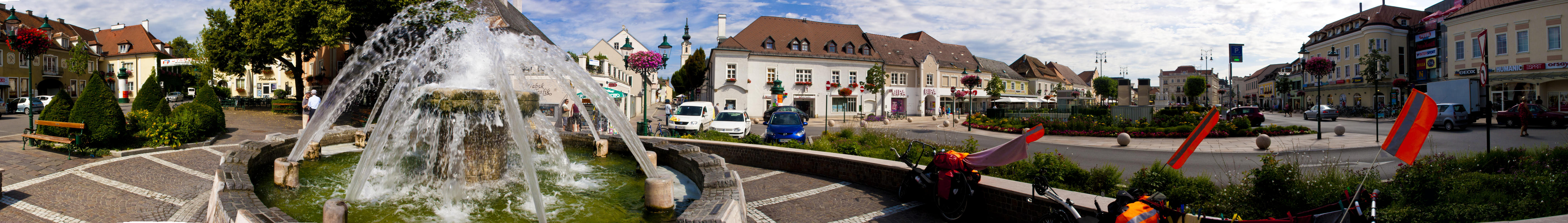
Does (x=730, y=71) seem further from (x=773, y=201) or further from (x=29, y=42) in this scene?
(x=773, y=201)

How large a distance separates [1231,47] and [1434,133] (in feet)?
40.1

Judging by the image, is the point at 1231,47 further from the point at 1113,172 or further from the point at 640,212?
the point at 640,212

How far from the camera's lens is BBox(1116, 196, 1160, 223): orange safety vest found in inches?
155

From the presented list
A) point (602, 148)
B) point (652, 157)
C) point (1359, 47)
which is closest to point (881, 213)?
point (652, 157)

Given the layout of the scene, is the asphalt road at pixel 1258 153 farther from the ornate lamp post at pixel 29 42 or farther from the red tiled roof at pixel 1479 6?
the ornate lamp post at pixel 29 42

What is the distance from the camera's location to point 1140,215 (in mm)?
3953

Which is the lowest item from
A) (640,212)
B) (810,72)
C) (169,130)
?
(640,212)

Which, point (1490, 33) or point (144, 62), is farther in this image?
point (144, 62)

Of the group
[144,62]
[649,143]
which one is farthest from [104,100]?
[144,62]

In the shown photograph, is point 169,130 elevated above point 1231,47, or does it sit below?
below

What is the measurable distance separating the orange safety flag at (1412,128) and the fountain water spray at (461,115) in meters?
6.51

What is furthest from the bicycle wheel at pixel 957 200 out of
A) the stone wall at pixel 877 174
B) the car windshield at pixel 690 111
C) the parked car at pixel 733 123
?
the car windshield at pixel 690 111

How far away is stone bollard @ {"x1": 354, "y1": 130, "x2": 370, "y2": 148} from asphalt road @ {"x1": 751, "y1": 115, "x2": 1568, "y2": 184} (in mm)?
10181

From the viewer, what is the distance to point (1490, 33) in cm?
3681
